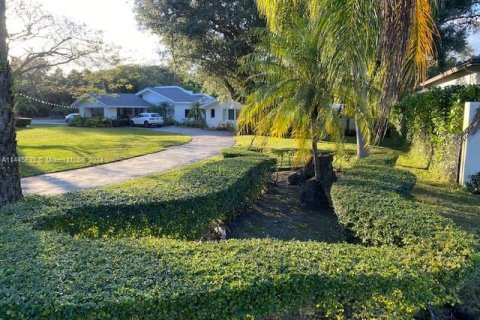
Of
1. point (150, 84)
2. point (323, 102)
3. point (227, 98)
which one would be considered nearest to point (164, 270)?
point (323, 102)

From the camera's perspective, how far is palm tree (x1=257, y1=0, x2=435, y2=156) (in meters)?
4.09

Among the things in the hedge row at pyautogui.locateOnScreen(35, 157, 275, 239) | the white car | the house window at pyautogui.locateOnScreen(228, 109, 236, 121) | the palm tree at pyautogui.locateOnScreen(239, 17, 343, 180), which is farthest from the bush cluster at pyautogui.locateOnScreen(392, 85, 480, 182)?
the white car

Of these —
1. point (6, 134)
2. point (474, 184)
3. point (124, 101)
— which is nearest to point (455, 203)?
point (474, 184)

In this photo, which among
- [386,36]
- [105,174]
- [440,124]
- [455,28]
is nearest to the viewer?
[386,36]

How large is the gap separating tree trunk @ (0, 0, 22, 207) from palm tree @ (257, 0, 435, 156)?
476cm

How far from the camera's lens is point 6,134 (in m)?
5.39

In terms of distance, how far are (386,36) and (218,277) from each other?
10.7ft

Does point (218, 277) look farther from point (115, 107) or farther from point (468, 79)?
point (115, 107)

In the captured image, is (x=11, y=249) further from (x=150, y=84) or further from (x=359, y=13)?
(x=150, y=84)

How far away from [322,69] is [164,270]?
590cm

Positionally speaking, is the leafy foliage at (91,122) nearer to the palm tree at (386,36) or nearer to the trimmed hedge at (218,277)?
the palm tree at (386,36)

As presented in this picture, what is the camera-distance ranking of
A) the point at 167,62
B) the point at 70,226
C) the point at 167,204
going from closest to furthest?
the point at 70,226
the point at 167,204
the point at 167,62

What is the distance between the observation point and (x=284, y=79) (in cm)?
798

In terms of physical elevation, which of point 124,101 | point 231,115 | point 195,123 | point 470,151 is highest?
point 124,101
